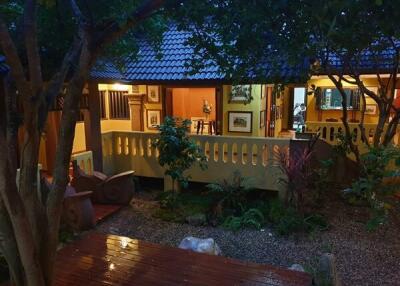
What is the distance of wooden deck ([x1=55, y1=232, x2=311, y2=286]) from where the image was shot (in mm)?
3674

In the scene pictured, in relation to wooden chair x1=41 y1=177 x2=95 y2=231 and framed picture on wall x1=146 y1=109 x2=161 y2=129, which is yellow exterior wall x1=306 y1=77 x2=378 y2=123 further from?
wooden chair x1=41 y1=177 x2=95 y2=231

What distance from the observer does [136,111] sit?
1115 centimetres

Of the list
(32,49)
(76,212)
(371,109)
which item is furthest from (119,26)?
(371,109)

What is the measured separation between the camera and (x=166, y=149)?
6.38m

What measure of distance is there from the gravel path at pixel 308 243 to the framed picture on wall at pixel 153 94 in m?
5.18

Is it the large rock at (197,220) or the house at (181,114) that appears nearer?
the large rock at (197,220)

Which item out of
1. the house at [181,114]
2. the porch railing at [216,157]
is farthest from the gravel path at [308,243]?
the house at [181,114]

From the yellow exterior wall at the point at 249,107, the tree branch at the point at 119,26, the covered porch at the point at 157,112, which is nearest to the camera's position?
the tree branch at the point at 119,26

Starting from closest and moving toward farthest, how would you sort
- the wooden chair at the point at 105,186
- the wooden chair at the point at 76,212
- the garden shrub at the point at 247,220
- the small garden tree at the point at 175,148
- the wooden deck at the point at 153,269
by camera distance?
the wooden deck at the point at 153,269, the wooden chair at the point at 76,212, the garden shrub at the point at 247,220, the small garden tree at the point at 175,148, the wooden chair at the point at 105,186

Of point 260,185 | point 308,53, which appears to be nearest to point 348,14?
point 308,53

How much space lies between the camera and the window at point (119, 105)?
38.5 ft

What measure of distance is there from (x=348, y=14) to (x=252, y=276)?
298 cm

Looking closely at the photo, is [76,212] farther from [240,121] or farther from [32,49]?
[240,121]

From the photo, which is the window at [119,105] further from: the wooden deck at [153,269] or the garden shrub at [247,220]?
the wooden deck at [153,269]
